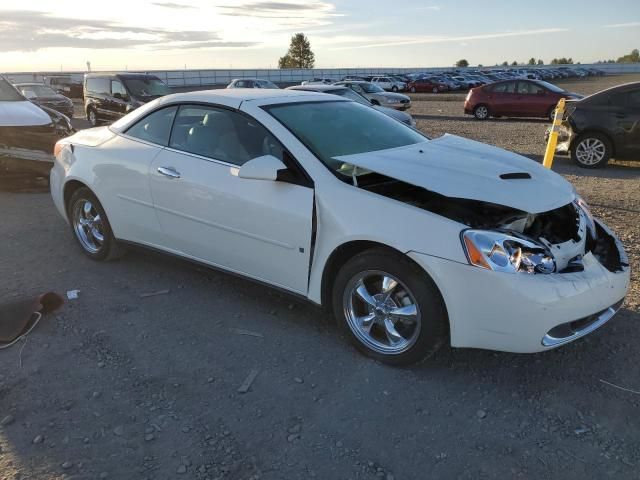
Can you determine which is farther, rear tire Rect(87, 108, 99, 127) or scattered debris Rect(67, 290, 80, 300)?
rear tire Rect(87, 108, 99, 127)

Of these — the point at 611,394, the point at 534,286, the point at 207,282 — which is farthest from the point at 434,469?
the point at 207,282

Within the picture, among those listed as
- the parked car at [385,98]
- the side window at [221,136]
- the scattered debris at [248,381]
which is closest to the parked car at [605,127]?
the side window at [221,136]

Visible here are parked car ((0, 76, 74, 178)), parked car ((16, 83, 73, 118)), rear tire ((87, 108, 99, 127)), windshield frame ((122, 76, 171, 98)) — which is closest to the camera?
parked car ((0, 76, 74, 178))

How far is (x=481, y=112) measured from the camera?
809 inches

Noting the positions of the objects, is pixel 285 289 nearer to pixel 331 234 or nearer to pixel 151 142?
pixel 331 234

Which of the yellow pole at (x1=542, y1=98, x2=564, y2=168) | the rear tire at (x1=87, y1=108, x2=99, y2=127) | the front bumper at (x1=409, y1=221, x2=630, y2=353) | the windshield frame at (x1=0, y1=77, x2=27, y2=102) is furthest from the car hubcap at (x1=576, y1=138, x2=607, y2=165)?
the rear tire at (x1=87, y1=108, x2=99, y2=127)

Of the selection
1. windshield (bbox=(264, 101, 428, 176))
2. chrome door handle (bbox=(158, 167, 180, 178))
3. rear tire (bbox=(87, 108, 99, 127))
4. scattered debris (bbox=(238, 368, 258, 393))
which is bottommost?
rear tire (bbox=(87, 108, 99, 127))

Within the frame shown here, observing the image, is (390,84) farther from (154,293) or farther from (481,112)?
(154,293)

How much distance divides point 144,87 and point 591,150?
12.5 m

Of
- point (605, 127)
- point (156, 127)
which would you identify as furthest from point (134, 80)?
point (156, 127)

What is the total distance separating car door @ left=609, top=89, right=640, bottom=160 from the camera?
9648 mm

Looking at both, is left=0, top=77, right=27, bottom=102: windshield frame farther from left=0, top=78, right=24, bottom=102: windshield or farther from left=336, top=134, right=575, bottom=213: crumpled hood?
left=336, top=134, right=575, bottom=213: crumpled hood

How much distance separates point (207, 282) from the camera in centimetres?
466

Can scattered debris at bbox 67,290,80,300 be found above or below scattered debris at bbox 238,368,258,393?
below
